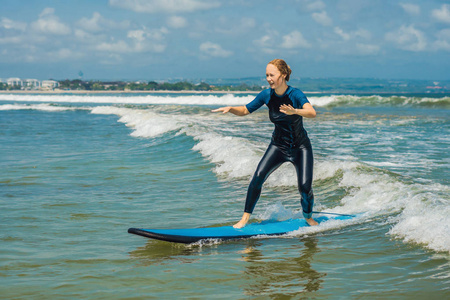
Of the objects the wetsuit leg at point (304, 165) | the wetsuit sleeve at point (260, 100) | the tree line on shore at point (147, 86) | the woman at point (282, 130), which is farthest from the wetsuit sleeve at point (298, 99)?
the tree line on shore at point (147, 86)

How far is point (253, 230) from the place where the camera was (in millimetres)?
6586

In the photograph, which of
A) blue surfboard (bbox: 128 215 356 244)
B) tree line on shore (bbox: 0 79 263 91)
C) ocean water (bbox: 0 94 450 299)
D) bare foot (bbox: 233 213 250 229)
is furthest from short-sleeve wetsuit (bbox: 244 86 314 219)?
tree line on shore (bbox: 0 79 263 91)

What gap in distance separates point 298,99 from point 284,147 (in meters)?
0.71

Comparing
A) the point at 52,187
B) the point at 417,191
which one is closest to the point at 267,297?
the point at 417,191

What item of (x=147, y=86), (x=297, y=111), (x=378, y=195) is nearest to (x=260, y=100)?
(x=297, y=111)

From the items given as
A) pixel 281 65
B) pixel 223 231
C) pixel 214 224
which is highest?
pixel 281 65

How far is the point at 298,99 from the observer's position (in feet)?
18.8

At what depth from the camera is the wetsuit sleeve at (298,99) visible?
5691 millimetres

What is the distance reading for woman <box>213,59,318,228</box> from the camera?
5711mm

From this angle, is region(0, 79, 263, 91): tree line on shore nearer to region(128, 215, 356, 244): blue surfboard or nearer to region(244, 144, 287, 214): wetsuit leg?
region(128, 215, 356, 244): blue surfboard

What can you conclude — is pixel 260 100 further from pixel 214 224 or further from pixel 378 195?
pixel 378 195

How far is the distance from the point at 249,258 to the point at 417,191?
438 cm

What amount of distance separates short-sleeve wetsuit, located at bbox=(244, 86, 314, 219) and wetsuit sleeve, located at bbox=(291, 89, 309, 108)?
0.30 ft

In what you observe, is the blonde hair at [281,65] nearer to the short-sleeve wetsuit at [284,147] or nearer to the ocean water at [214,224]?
the short-sleeve wetsuit at [284,147]
